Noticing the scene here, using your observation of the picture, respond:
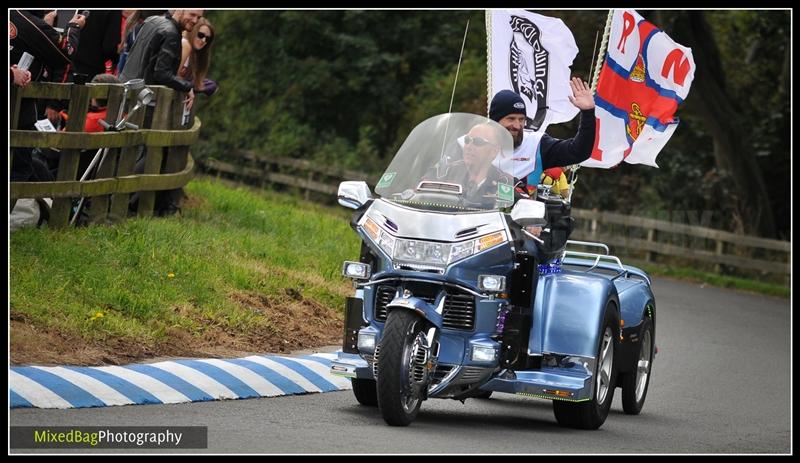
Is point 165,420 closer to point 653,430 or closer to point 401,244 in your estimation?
point 401,244

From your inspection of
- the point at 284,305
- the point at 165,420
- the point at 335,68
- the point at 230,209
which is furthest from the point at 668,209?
the point at 165,420

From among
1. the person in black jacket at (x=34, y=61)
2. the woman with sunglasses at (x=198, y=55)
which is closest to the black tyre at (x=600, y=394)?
the person in black jacket at (x=34, y=61)

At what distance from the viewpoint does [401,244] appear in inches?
352

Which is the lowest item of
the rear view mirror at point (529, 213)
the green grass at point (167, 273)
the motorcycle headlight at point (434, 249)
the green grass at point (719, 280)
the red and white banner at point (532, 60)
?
the green grass at point (719, 280)

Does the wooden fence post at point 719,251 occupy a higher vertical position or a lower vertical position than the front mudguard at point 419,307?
lower

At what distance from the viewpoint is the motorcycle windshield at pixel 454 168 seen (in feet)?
30.5

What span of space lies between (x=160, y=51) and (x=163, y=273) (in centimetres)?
303

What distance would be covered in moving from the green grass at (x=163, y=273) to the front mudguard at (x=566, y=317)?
2862 millimetres

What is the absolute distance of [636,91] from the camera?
489 inches

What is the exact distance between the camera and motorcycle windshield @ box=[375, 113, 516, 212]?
9289 millimetres

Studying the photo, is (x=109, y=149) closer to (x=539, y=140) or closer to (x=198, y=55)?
(x=198, y=55)

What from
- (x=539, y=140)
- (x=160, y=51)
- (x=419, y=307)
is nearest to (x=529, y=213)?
(x=419, y=307)

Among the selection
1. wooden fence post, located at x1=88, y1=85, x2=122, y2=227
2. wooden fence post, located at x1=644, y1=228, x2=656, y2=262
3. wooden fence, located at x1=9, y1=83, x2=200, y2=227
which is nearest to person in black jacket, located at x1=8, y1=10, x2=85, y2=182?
wooden fence, located at x1=9, y1=83, x2=200, y2=227

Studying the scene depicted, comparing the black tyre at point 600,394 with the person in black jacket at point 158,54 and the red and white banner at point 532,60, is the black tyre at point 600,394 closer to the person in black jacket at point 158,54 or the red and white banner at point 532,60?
the red and white banner at point 532,60
